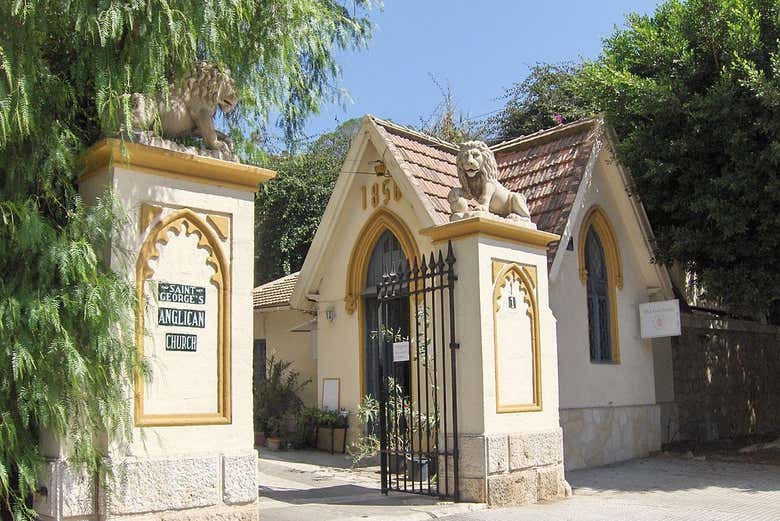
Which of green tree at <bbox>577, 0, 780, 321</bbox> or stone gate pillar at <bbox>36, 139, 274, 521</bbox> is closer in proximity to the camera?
stone gate pillar at <bbox>36, 139, 274, 521</bbox>

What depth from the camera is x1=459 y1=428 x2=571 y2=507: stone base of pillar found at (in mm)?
8547

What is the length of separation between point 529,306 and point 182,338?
4.60 m

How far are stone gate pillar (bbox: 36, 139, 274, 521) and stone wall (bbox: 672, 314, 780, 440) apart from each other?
1161 cm

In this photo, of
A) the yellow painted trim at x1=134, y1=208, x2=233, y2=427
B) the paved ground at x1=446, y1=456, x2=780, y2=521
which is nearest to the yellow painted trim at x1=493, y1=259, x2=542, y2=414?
the paved ground at x1=446, y1=456, x2=780, y2=521

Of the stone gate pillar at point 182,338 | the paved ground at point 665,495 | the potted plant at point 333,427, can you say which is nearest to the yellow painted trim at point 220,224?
the stone gate pillar at point 182,338

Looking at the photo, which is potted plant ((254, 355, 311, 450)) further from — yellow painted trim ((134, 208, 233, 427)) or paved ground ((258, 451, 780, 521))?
yellow painted trim ((134, 208, 233, 427))

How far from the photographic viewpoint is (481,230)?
887 centimetres

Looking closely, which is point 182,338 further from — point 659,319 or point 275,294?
point 275,294

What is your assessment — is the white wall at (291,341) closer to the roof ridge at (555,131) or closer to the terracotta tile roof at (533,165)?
the terracotta tile roof at (533,165)

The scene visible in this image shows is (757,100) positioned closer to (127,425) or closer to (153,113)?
(153,113)

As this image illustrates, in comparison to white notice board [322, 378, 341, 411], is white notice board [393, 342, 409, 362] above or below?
above

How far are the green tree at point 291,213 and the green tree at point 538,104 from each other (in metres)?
5.94

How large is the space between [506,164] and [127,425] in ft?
34.8

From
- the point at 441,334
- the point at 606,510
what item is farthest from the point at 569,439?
the point at 441,334
